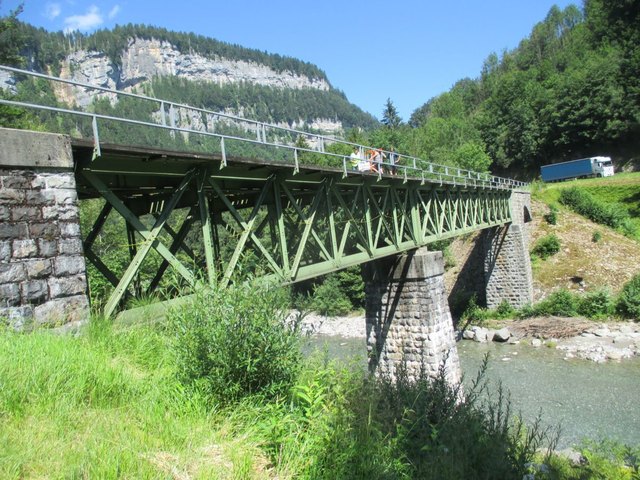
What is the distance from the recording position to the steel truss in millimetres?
6906

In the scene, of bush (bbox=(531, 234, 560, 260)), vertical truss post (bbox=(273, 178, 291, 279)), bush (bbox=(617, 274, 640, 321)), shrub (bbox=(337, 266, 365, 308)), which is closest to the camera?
vertical truss post (bbox=(273, 178, 291, 279))

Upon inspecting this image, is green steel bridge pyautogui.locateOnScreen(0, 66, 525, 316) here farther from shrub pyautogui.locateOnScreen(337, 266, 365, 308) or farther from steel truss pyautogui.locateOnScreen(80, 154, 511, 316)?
shrub pyautogui.locateOnScreen(337, 266, 365, 308)

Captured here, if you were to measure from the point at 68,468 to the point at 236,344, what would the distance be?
1.78 metres

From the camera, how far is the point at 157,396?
4387 millimetres

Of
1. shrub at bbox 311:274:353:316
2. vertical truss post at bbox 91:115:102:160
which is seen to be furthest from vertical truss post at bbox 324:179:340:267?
shrub at bbox 311:274:353:316

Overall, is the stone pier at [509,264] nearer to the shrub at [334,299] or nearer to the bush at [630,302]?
the bush at [630,302]

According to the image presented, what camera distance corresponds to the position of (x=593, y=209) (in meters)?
35.9

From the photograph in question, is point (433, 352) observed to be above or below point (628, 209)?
below

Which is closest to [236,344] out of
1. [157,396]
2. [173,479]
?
[157,396]

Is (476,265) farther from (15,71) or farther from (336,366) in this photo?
(15,71)

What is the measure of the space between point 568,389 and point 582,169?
1722 inches

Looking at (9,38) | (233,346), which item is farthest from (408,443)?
(9,38)

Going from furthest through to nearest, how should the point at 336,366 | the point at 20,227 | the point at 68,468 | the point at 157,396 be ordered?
1. the point at 336,366
2. the point at 20,227
3. the point at 157,396
4. the point at 68,468

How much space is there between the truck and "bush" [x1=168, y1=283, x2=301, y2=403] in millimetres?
57141
